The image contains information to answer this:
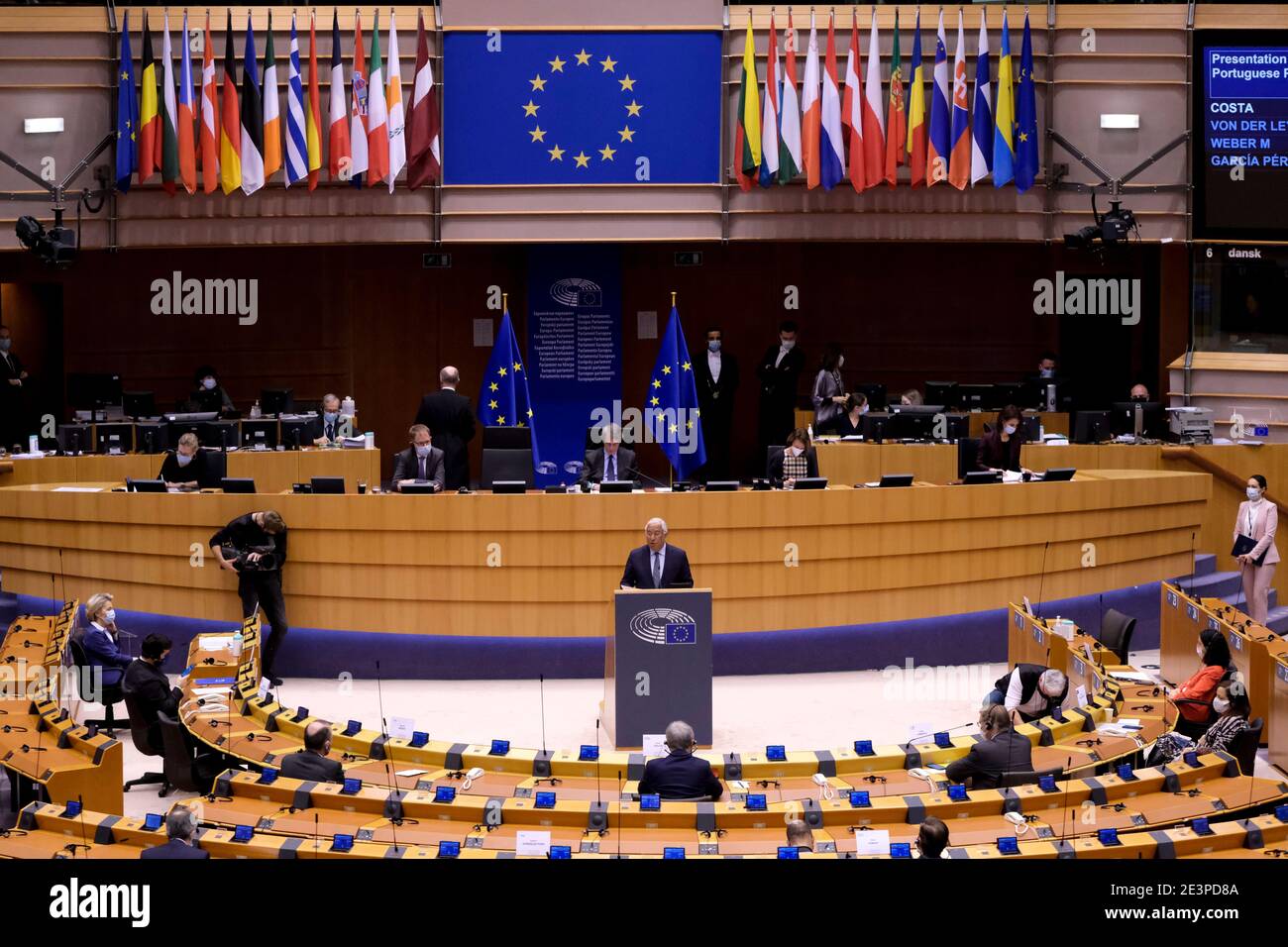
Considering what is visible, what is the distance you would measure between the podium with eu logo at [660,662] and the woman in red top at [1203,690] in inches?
125

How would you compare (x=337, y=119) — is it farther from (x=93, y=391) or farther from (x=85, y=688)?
(x=85, y=688)

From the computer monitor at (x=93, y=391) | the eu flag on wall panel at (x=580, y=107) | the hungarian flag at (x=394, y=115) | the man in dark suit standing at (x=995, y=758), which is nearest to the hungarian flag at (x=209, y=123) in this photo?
the hungarian flag at (x=394, y=115)

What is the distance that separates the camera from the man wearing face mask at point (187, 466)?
43.8 ft

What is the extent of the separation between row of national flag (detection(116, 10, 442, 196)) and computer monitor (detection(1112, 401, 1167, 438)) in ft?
27.2

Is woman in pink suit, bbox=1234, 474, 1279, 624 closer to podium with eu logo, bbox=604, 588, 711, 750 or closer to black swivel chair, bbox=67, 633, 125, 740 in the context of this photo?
podium with eu logo, bbox=604, 588, 711, 750

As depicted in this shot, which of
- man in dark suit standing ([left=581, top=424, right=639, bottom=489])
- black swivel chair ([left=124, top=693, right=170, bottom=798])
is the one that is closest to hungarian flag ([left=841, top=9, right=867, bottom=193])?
man in dark suit standing ([left=581, top=424, right=639, bottom=489])

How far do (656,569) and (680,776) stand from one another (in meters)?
3.05

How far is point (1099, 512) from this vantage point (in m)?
13.8

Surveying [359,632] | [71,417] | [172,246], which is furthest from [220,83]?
[359,632]

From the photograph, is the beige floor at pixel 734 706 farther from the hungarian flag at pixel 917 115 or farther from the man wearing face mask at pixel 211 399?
the hungarian flag at pixel 917 115

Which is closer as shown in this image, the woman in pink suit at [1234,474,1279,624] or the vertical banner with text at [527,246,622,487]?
the woman in pink suit at [1234,474,1279,624]

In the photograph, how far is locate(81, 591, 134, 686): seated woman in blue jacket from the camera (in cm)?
1076
